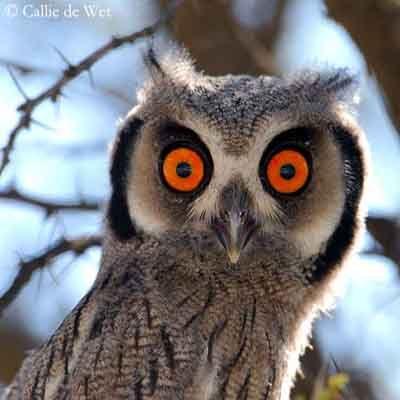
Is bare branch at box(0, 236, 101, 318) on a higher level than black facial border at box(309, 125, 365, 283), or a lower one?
lower

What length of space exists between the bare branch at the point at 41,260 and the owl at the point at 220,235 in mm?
200

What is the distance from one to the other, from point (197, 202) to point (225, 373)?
0.59 metres

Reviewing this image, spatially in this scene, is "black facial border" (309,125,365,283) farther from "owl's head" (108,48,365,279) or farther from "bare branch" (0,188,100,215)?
"bare branch" (0,188,100,215)

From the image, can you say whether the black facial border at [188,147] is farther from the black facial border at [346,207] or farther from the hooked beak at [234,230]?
the black facial border at [346,207]

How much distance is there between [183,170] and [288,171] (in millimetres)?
367

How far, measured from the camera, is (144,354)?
3.38 m

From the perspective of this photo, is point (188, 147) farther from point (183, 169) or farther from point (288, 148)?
point (288, 148)

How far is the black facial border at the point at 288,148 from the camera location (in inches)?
147

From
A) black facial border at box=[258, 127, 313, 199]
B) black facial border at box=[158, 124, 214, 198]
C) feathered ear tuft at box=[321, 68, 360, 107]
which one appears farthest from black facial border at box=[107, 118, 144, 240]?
feathered ear tuft at box=[321, 68, 360, 107]

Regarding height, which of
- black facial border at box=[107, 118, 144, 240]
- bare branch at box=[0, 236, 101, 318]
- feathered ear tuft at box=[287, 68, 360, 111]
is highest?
feathered ear tuft at box=[287, 68, 360, 111]

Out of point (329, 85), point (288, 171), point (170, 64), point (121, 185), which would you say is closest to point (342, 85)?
point (329, 85)

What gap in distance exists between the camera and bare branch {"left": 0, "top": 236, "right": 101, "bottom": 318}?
3697 millimetres

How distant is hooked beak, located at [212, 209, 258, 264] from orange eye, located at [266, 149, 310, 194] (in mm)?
176

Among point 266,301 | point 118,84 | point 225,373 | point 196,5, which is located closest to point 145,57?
point 196,5
